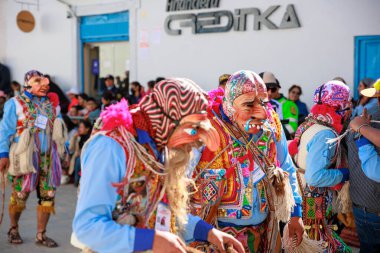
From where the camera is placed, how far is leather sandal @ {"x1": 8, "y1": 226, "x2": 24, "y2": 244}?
619 cm

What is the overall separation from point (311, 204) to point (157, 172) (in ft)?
7.22

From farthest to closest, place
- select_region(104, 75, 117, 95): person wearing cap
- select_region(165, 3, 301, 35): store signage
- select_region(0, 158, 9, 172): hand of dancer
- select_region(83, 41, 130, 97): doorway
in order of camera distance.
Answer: select_region(83, 41, 130, 97): doorway → select_region(104, 75, 117, 95): person wearing cap → select_region(165, 3, 301, 35): store signage → select_region(0, 158, 9, 172): hand of dancer

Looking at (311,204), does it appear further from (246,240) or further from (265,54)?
(265,54)

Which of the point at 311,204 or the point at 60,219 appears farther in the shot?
the point at 60,219

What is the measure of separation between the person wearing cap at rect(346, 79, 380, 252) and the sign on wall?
1164cm

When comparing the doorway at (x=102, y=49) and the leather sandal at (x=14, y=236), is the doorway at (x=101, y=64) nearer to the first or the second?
the doorway at (x=102, y=49)

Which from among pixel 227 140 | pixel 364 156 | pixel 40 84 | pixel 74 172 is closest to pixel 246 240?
pixel 227 140

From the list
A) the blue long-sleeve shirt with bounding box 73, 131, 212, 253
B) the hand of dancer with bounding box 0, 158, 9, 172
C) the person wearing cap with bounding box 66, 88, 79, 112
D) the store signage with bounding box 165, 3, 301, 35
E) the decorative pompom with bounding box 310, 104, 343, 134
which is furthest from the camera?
the person wearing cap with bounding box 66, 88, 79, 112

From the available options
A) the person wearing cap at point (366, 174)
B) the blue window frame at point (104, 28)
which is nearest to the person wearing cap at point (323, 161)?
the person wearing cap at point (366, 174)

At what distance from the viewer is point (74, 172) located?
32.9 feet

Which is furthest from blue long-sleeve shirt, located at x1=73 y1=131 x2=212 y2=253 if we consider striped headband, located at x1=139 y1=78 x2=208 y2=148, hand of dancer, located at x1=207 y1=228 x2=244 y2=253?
hand of dancer, located at x1=207 y1=228 x2=244 y2=253

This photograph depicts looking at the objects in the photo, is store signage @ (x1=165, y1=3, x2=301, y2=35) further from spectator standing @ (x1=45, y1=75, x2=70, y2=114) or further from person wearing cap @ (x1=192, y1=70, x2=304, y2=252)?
person wearing cap @ (x1=192, y1=70, x2=304, y2=252)

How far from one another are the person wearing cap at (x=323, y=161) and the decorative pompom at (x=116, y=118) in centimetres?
199

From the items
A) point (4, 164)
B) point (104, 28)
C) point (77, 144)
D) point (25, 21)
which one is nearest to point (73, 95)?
point (104, 28)
